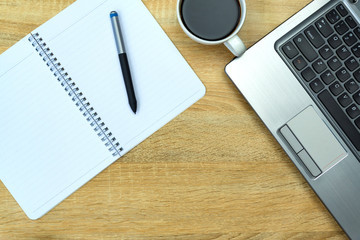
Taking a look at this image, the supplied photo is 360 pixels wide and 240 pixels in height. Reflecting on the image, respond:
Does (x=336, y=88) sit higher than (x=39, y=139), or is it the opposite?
(x=39, y=139)

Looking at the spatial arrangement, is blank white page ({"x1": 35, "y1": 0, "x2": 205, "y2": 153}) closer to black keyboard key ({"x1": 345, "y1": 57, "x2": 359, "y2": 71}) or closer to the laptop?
the laptop

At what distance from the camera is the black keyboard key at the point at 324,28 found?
1.78 ft

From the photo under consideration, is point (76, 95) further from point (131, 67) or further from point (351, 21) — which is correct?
point (351, 21)

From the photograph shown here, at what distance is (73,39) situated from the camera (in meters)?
0.59

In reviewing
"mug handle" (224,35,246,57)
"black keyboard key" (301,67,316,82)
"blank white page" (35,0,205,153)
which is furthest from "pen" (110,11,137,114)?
"black keyboard key" (301,67,316,82)

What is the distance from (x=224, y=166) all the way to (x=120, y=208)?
7.3 inches

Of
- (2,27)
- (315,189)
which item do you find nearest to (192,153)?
(315,189)

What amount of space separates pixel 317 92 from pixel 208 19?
206 millimetres

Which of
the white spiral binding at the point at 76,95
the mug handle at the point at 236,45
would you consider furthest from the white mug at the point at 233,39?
the white spiral binding at the point at 76,95

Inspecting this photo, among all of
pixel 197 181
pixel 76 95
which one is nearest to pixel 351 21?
pixel 197 181

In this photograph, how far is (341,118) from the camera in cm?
55

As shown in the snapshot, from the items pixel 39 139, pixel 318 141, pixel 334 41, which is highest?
pixel 39 139

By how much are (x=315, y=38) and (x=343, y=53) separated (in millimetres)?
49

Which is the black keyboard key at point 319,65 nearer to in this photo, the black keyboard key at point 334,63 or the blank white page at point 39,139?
the black keyboard key at point 334,63
